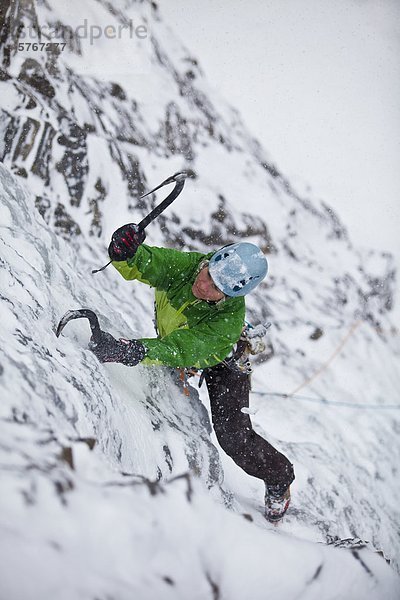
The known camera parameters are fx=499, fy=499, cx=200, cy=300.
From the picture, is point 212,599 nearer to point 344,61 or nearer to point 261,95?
point 261,95

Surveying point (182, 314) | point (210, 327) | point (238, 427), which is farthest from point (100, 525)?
point (238, 427)

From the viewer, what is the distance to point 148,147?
6918 mm

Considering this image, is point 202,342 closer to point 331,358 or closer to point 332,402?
point 332,402

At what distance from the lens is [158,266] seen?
8.48 ft

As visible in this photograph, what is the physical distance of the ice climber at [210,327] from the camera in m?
2.27

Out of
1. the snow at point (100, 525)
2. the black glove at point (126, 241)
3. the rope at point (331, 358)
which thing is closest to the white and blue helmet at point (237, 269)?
A: the black glove at point (126, 241)

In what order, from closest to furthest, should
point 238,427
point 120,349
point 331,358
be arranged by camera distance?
point 120,349 < point 238,427 < point 331,358

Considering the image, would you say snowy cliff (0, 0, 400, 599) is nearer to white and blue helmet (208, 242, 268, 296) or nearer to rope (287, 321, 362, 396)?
rope (287, 321, 362, 396)

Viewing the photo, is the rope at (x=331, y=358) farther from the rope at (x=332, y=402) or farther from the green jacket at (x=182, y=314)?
the green jacket at (x=182, y=314)

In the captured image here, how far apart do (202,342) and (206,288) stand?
275 millimetres

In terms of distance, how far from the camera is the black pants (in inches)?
112

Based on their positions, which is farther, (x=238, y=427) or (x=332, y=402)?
(x=332, y=402)

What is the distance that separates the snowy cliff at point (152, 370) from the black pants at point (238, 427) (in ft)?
0.63

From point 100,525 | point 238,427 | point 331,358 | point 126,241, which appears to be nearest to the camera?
point 100,525
